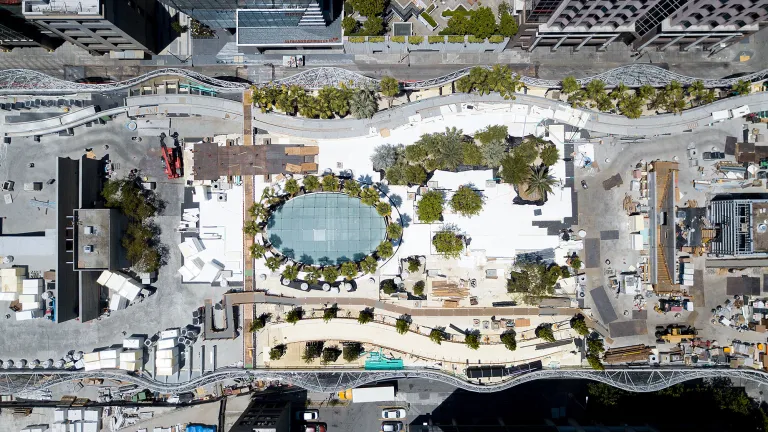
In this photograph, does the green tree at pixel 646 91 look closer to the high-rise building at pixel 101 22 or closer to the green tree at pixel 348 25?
the green tree at pixel 348 25

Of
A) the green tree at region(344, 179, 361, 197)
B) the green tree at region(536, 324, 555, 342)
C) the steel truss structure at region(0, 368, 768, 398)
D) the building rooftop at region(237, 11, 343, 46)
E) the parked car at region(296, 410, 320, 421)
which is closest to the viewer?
the green tree at region(344, 179, 361, 197)

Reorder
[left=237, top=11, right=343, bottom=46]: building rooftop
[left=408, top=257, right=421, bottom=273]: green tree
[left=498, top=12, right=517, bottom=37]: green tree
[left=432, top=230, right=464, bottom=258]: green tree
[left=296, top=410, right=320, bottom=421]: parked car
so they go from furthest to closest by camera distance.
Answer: [left=296, top=410, right=320, bottom=421]: parked car → [left=237, top=11, right=343, bottom=46]: building rooftop → [left=498, top=12, right=517, bottom=37]: green tree → [left=408, top=257, right=421, bottom=273]: green tree → [left=432, top=230, right=464, bottom=258]: green tree

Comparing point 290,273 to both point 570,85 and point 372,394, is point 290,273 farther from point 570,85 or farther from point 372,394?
point 570,85

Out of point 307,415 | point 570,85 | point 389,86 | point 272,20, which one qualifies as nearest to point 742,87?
point 570,85

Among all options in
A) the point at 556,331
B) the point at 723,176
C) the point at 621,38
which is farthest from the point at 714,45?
the point at 556,331

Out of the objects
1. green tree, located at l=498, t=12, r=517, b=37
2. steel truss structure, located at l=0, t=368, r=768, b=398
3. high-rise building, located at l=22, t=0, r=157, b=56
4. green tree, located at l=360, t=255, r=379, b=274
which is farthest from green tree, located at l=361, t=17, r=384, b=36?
steel truss structure, located at l=0, t=368, r=768, b=398

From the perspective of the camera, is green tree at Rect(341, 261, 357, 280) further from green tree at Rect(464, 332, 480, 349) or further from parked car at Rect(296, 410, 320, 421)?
parked car at Rect(296, 410, 320, 421)
